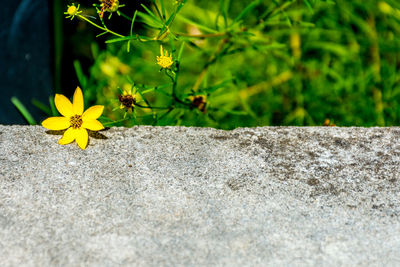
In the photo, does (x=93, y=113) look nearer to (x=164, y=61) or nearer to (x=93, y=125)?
(x=93, y=125)

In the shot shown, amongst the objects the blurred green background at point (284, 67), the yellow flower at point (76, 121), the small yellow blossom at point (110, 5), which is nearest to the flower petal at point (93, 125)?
the yellow flower at point (76, 121)

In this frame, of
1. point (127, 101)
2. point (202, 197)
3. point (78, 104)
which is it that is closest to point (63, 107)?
point (78, 104)

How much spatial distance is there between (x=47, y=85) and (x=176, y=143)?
949mm

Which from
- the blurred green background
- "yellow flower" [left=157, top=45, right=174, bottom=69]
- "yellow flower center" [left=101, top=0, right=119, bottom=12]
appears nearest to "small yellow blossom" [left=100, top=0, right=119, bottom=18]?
"yellow flower center" [left=101, top=0, right=119, bottom=12]

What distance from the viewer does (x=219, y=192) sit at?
91 cm

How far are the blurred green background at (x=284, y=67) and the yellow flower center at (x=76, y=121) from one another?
629mm

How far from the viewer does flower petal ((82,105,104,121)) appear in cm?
106

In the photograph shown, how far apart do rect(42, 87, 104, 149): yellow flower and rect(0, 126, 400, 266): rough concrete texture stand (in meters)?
0.02

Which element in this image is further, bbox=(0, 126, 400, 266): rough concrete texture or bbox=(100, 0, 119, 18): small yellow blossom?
bbox=(100, 0, 119, 18): small yellow blossom

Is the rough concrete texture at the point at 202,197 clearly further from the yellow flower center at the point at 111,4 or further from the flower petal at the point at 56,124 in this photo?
the yellow flower center at the point at 111,4

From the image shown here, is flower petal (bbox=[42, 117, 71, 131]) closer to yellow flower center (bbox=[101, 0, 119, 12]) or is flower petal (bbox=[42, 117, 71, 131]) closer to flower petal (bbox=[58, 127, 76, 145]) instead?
flower petal (bbox=[58, 127, 76, 145])

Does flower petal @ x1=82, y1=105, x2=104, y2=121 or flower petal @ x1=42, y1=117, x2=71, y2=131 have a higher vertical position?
flower petal @ x1=82, y1=105, x2=104, y2=121

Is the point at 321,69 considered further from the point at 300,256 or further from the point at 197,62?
the point at 300,256

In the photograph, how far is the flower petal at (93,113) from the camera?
106 centimetres
